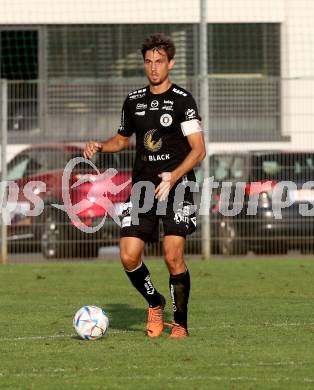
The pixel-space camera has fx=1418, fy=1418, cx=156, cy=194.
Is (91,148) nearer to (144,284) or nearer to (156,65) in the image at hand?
(156,65)

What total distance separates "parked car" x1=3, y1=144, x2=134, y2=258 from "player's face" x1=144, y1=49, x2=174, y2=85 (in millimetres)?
10178

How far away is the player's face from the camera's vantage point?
11.2 meters

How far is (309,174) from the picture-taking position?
850 inches

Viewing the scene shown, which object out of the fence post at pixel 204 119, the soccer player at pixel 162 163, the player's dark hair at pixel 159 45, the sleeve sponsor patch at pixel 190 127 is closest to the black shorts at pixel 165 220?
the soccer player at pixel 162 163

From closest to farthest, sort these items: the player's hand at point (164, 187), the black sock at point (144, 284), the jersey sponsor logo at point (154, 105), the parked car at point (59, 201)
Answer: the player's hand at point (164, 187), the jersey sponsor logo at point (154, 105), the black sock at point (144, 284), the parked car at point (59, 201)

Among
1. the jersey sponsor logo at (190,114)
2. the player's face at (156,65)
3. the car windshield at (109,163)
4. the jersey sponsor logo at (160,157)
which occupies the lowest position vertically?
the jersey sponsor logo at (160,157)

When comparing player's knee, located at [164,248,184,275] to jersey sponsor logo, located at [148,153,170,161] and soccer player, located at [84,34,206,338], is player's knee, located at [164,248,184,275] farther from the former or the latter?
jersey sponsor logo, located at [148,153,170,161]

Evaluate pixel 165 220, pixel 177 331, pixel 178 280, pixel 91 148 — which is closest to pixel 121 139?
pixel 91 148

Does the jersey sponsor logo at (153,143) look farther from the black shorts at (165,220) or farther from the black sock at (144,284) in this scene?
the black sock at (144,284)

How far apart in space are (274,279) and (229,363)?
8599mm

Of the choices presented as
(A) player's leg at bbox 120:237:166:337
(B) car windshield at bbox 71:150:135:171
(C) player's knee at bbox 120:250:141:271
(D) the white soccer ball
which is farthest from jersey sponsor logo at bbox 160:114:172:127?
(B) car windshield at bbox 71:150:135:171

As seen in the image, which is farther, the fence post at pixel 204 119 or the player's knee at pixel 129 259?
the fence post at pixel 204 119

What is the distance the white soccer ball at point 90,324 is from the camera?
1120 cm

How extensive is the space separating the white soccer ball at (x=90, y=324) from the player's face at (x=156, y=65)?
6.23 ft
